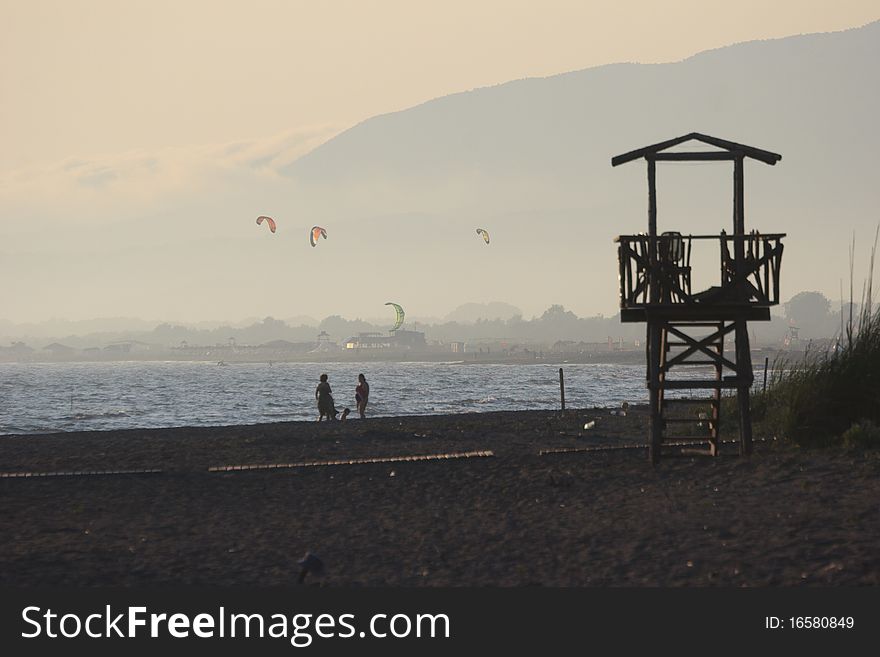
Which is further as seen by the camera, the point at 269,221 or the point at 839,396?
the point at 269,221

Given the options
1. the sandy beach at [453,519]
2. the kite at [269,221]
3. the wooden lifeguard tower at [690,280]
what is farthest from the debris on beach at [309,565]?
the kite at [269,221]

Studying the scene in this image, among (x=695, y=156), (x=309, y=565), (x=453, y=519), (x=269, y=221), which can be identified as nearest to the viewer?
(x=309, y=565)

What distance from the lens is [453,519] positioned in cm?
1556

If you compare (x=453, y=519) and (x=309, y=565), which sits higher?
(x=309, y=565)

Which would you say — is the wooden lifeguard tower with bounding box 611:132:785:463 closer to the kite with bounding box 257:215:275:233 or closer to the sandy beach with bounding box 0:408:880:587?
the sandy beach with bounding box 0:408:880:587

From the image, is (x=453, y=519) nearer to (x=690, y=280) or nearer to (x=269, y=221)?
(x=690, y=280)

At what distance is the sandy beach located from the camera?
480 inches

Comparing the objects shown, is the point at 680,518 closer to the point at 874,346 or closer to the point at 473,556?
the point at 473,556

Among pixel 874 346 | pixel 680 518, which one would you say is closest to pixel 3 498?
pixel 680 518

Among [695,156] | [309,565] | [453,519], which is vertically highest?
[695,156]

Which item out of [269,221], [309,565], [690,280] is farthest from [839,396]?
[269,221]

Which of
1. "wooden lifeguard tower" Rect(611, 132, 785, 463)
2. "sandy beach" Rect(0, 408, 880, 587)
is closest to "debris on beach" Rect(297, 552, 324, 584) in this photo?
"sandy beach" Rect(0, 408, 880, 587)

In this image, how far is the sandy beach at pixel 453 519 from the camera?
1220 cm

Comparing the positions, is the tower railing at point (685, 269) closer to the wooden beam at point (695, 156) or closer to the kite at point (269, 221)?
the wooden beam at point (695, 156)
